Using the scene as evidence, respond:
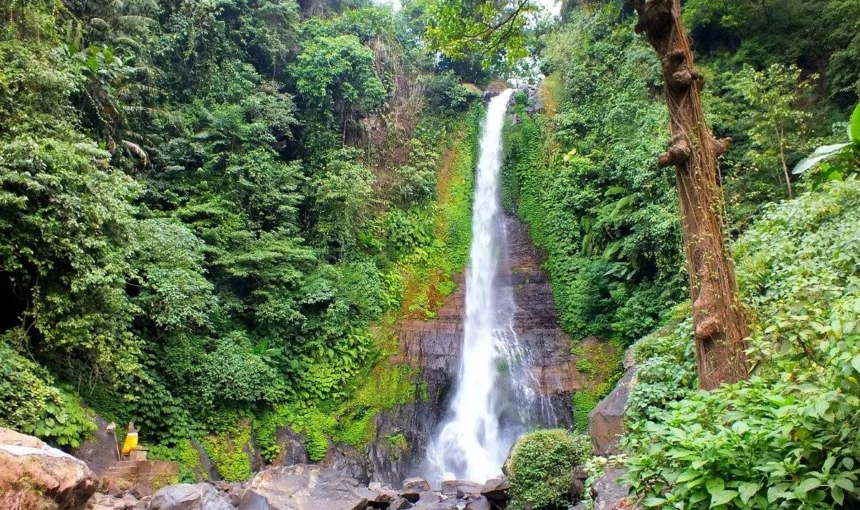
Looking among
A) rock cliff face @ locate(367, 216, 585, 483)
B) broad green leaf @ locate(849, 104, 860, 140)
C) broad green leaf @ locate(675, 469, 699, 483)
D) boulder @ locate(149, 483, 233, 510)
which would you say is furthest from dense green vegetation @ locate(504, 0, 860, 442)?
boulder @ locate(149, 483, 233, 510)

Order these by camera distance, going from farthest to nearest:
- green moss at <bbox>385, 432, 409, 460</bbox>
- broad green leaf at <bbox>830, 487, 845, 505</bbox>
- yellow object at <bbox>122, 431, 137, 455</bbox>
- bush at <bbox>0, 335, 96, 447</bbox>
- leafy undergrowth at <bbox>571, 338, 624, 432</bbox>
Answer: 1. leafy undergrowth at <bbox>571, 338, 624, 432</bbox>
2. green moss at <bbox>385, 432, 409, 460</bbox>
3. yellow object at <bbox>122, 431, 137, 455</bbox>
4. bush at <bbox>0, 335, 96, 447</bbox>
5. broad green leaf at <bbox>830, 487, 845, 505</bbox>

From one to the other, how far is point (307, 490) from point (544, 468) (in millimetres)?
3664

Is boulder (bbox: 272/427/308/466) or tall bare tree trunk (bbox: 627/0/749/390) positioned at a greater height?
tall bare tree trunk (bbox: 627/0/749/390)

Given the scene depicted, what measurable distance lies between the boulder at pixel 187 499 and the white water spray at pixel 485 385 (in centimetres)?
555

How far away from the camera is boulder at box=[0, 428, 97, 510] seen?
172 inches

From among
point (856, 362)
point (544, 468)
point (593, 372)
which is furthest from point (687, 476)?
point (593, 372)

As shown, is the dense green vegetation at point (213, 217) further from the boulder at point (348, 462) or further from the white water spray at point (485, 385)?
the white water spray at point (485, 385)

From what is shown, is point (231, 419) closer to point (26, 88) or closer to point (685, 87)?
point (26, 88)

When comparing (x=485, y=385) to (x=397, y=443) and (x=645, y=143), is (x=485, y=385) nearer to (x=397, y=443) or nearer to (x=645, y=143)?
(x=397, y=443)

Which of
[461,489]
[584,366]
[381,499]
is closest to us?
[381,499]

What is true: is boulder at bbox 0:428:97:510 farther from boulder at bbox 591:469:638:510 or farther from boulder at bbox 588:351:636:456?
boulder at bbox 588:351:636:456

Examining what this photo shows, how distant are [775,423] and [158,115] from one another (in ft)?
45.2

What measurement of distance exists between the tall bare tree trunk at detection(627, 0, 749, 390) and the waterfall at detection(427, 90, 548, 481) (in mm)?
8115

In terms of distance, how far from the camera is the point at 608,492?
4719 millimetres
